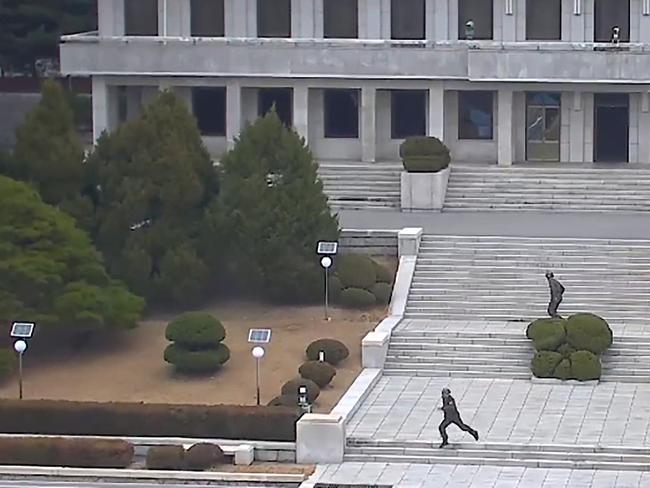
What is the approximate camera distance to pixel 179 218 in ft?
167

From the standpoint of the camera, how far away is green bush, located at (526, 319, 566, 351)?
154ft

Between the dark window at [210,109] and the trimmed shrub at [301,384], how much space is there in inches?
945

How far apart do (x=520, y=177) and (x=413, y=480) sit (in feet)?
75.5

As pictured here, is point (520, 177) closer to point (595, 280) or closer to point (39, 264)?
point (595, 280)

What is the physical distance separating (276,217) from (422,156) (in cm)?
1017

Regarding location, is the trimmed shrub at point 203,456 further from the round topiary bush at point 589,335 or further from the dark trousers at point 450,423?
the round topiary bush at point 589,335

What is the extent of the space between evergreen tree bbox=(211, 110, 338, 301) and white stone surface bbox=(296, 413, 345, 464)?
9.86 metres

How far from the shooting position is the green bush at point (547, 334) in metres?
→ 46.9

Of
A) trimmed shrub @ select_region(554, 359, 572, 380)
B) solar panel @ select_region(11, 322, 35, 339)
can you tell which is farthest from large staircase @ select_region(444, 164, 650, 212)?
solar panel @ select_region(11, 322, 35, 339)

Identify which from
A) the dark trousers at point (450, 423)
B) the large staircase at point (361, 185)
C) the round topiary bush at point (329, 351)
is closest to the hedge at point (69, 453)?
the dark trousers at point (450, 423)

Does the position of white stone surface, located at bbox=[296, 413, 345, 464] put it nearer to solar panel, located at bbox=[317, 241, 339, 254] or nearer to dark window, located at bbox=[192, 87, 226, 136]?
solar panel, located at bbox=[317, 241, 339, 254]

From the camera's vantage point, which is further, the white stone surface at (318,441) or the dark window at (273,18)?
the dark window at (273,18)

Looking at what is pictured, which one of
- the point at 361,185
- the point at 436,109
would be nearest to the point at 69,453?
the point at 361,185

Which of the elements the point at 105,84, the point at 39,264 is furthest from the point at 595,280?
the point at 105,84
